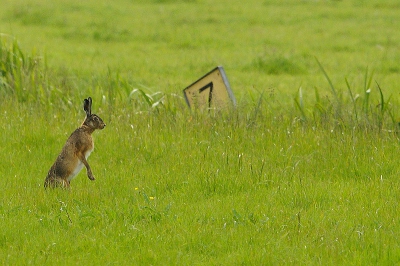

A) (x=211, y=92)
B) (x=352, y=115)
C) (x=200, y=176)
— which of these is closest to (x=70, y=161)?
(x=200, y=176)

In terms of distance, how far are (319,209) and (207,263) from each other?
4.06 feet

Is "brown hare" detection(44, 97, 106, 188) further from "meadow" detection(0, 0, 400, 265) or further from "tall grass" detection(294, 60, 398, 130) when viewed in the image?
"tall grass" detection(294, 60, 398, 130)

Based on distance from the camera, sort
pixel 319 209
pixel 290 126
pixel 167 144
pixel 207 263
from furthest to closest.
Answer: pixel 290 126
pixel 167 144
pixel 319 209
pixel 207 263

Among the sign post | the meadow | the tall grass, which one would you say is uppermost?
the sign post

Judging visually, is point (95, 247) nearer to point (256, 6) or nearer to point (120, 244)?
point (120, 244)

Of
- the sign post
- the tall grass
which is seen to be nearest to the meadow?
the tall grass

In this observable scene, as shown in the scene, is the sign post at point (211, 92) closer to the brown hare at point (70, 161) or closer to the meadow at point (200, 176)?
the meadow at point (200, 176)

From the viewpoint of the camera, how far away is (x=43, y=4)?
20547 mm

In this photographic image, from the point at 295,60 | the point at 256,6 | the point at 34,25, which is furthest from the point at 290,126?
the point at 256,6

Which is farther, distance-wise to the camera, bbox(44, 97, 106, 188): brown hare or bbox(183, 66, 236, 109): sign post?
bbox(183, 66, 236, 109): sign post

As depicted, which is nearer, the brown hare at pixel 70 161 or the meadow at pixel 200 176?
the meadow at pixel 200 176

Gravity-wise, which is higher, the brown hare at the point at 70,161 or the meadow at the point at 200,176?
the brown hare at the point at 70,161

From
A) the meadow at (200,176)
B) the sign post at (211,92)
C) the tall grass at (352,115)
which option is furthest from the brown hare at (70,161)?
the tall grass at (352,115)

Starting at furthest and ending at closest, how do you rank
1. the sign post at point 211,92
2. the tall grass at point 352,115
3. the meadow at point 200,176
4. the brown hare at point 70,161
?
the sign post at point 211,92 → the tall grass at point 352,115 → the brown hare at point 70,161 → the meadow at point 200,176
